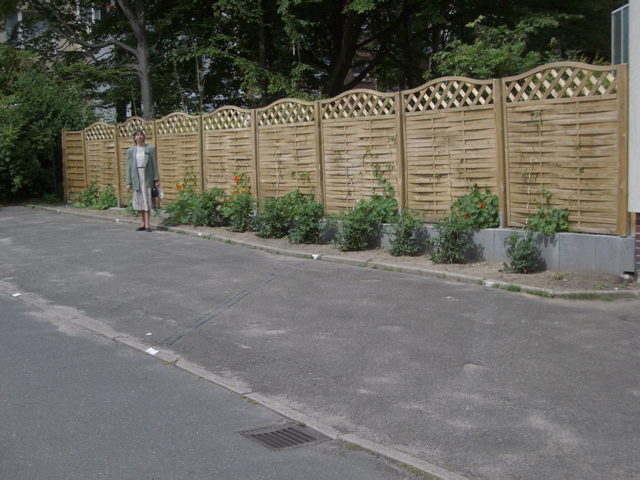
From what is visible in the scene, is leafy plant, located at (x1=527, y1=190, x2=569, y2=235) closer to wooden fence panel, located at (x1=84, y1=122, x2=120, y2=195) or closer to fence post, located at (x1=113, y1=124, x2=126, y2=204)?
fence post, located at (x1=113, y1=124, x2=126, y2=204)

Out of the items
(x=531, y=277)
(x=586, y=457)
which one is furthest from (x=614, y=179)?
(x=586, y=457)

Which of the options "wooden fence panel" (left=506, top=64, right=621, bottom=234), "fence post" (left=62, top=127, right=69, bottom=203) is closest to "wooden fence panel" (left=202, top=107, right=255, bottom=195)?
"wooden fence panel" (left=506, top=64, right=621, bottom=234)

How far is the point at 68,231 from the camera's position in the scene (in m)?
14.0

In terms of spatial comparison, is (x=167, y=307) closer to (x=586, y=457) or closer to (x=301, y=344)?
(x=301, y=344)

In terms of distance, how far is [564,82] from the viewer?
8617 mm

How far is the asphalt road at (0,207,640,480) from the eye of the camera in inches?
172

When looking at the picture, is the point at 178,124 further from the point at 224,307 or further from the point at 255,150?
the point at 224,307

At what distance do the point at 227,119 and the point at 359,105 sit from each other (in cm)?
352

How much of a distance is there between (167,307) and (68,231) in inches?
269

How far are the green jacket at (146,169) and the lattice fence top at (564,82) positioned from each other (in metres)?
7.38

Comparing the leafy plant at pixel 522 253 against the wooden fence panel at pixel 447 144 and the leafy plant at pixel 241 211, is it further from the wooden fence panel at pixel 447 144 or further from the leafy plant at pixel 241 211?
the leafy plant at pixel 241 211

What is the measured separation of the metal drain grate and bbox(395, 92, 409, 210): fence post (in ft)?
20.8

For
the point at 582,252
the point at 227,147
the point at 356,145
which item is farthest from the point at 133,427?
the point at 227,147

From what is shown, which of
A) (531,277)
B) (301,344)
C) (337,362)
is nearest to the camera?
(337,362)
